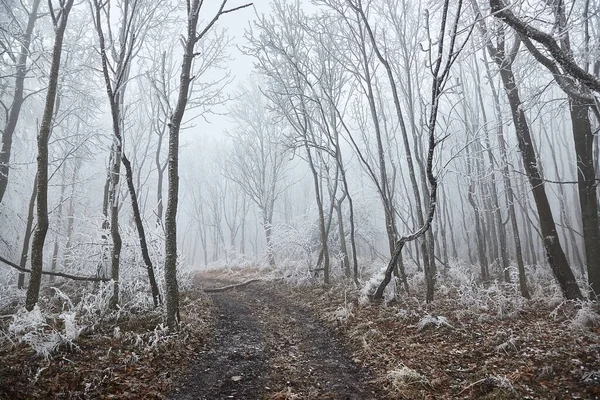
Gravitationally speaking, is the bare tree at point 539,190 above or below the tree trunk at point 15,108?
below

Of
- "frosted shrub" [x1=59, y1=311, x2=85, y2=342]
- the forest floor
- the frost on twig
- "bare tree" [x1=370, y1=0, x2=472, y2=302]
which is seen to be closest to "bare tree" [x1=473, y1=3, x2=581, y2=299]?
the forest floor


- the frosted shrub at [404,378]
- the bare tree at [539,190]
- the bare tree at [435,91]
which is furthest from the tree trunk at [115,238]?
the bare tree at [539,190]

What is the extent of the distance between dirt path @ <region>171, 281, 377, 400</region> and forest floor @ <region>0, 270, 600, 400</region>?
0.02m

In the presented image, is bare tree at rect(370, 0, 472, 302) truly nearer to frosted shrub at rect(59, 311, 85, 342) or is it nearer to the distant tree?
frosted shrub at rect(59, 311, 85, 342)

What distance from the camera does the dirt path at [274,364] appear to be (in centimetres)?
382

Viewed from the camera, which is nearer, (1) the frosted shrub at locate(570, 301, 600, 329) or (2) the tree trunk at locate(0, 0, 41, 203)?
(1) the frosted shrub at locate(570, 301, 600, 329)

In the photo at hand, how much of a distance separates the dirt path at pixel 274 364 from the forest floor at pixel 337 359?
2 cm

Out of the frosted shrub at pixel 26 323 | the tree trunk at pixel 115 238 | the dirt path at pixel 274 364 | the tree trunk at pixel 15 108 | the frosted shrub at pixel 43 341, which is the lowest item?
the dirt path at pixel 274 364

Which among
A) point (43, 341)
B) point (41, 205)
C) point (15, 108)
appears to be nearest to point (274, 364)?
point (43, 341)

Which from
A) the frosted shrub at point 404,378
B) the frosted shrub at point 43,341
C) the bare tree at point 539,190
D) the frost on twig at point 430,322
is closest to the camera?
the frosted shrub at point 404,378

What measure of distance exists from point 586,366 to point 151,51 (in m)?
16.4

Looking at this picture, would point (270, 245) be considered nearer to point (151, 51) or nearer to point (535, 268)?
point (151, 51)

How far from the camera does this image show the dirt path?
3.82 m

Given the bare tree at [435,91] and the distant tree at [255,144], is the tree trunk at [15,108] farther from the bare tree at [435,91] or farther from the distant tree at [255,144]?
the distant tree at [255,144]
